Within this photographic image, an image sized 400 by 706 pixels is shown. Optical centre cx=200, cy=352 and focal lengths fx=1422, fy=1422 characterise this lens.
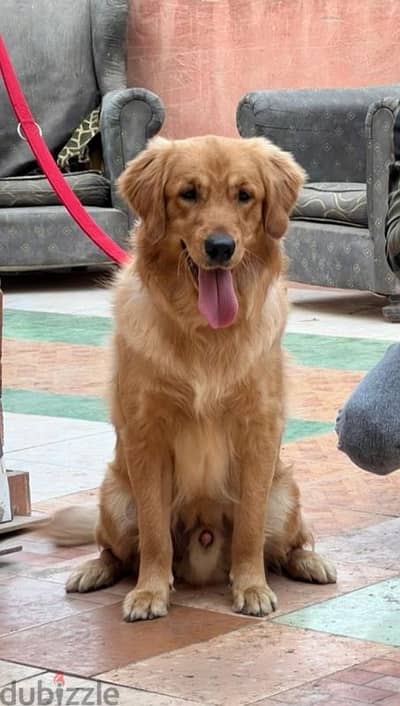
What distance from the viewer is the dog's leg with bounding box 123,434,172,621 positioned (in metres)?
3.37

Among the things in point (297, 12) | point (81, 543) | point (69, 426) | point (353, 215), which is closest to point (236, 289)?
point (81, 543)

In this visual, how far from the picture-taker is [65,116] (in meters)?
9.44

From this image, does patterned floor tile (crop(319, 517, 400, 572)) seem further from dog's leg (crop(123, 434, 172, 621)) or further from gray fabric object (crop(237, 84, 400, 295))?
gray fabric object (crop(237, 84, 400, 295))

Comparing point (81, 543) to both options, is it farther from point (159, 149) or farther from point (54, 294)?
point (54, 294)

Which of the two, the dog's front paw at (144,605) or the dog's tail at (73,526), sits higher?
the dog's front paw at (144,605)

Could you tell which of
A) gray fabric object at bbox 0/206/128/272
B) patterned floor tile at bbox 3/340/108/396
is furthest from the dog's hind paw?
gray fabric object at bbox 0/206/128/272

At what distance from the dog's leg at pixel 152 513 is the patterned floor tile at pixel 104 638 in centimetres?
7

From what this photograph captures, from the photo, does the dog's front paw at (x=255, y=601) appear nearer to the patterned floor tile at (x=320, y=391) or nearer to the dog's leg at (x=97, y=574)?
the dog's leg at (x=97, y=574)

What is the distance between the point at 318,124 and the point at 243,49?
1.57m

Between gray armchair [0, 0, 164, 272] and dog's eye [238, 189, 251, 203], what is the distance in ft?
18.5

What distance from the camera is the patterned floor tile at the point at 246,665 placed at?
278 cm

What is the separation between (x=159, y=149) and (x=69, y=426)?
2.13m

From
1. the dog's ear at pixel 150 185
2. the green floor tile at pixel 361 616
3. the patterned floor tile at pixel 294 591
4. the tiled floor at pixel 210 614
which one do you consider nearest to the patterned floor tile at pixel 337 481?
the tiled floor at pixel 210 614

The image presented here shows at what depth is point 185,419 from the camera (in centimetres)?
336
